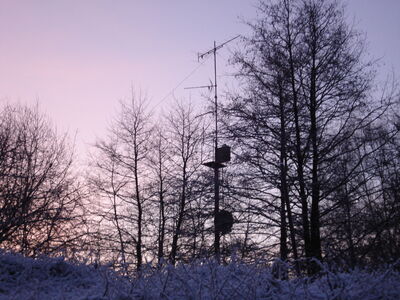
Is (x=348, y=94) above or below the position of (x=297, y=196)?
above

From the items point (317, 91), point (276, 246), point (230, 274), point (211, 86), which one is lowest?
point (230, 274)

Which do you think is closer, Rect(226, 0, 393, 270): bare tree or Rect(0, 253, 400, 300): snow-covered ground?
Rect(0, 253, 400, 300): snow-covered ground

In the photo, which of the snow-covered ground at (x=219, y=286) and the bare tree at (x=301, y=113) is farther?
the bare tree at (x=301, y=113)

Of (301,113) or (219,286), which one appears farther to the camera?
(301,113)

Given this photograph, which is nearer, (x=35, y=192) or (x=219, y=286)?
(x=219, y=286)

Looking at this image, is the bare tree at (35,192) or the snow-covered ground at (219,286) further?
the bare tree at (35,192)

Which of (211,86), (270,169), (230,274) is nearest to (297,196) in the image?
(270,169)

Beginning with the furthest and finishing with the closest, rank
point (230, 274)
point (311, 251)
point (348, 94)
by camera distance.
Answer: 1. point (348, 94)
2. point (311, 251)
3. point (230, 274)

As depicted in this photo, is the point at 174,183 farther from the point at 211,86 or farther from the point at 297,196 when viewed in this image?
the point at 297,196

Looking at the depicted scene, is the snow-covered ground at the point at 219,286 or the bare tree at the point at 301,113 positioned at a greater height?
the bare tree at the point at 301,113

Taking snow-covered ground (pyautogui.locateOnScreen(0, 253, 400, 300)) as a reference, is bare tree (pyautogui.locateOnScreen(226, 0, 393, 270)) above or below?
above

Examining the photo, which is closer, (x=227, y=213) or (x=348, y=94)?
(x=348, y=94)

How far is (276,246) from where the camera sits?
10.4 m

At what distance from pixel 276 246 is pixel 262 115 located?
350 cm
